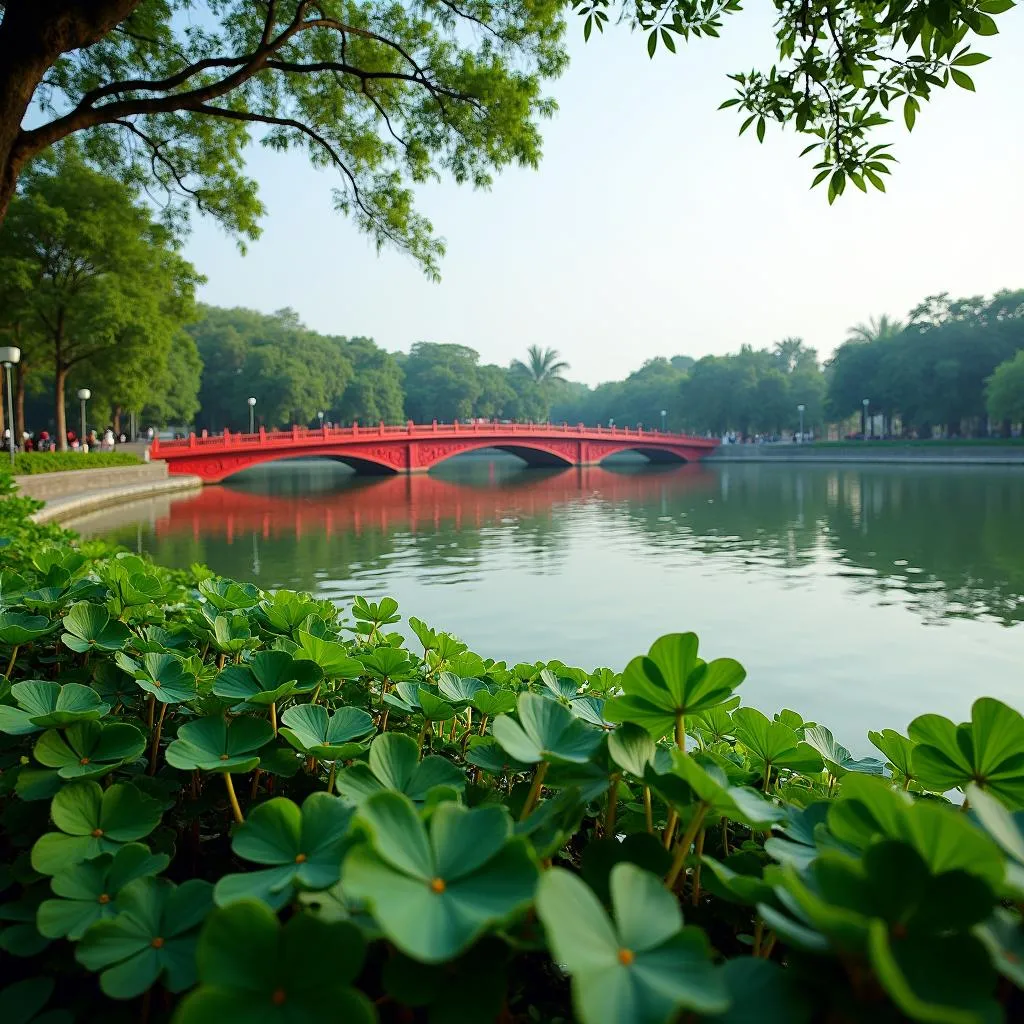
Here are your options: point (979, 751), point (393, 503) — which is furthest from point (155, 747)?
point (393, 503)

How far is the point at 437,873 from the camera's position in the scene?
69 centimetres

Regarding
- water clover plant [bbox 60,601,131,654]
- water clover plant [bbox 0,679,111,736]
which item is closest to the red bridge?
water clover plant [bbox 60,601,131,654]

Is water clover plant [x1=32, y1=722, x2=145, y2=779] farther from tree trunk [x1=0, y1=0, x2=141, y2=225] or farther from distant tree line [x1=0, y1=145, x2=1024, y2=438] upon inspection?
distant tree line [x1=0, y1=145, x2=1024, y2=438]

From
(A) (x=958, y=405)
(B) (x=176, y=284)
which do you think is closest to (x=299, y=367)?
(B) (x=176, y=284)

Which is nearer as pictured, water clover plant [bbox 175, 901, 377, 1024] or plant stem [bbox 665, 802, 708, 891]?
water clover plant [bbox 175, 901, 377, 1024]

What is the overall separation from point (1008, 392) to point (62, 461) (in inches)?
1549

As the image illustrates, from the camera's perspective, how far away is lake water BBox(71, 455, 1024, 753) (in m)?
7.37

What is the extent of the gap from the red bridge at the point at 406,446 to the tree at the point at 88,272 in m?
7.41

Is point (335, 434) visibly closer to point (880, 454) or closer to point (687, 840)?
point (880, 454)

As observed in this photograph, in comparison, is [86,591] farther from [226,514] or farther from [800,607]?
[226,514]

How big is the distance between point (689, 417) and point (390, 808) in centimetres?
6606

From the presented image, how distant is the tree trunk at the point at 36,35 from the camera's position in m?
3.84

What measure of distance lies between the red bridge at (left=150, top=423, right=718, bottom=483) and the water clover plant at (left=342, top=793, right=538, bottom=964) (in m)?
32.9

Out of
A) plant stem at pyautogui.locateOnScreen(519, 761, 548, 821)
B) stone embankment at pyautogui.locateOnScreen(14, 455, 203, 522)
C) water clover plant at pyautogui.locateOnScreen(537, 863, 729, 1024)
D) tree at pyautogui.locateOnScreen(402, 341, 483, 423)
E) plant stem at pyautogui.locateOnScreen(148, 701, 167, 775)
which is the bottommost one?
stone embankment at pyautogui.locateOnScreen(14, 455, 203, 522)
